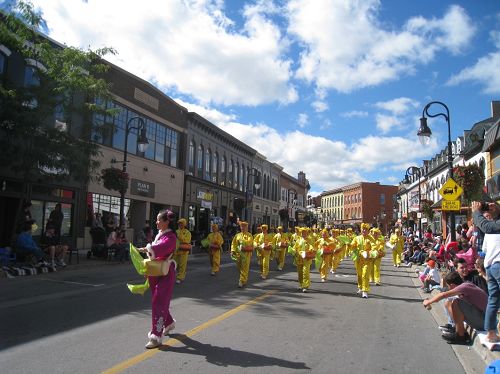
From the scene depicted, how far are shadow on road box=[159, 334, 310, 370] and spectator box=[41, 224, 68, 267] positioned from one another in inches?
384

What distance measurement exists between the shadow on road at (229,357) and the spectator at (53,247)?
9.74 m

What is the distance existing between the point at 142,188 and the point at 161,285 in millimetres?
22598

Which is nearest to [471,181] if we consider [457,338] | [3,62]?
[457,338]

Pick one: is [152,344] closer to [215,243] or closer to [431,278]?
[215,243]

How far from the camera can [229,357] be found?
5.65m

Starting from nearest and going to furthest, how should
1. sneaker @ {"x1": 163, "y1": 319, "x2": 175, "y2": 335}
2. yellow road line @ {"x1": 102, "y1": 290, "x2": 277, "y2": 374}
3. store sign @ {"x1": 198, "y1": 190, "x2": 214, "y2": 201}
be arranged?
yellow road line @ {"x1": 102, "y1": 290, "x2": 277, "y2": 374} → sneaker @ {"x1": 163, "y1": 319, "x2": 175, "y2": 335} → store sign @ {"x1": 198, "y1": 190, "x2": 214, "y2": 201}

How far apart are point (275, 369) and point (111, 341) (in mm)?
2347

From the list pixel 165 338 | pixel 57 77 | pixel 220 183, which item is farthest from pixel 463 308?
pixel 220 183

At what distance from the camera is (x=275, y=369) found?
524 centimetres

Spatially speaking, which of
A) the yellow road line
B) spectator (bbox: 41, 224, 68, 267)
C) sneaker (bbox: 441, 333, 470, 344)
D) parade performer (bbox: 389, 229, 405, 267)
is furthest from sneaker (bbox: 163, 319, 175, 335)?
parade performer (bbox: 389, 229, 405, 267)

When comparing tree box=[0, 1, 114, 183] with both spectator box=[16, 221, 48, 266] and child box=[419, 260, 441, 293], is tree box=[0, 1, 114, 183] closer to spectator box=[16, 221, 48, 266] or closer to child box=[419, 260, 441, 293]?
spectator box=[16, 221, 48, 266]

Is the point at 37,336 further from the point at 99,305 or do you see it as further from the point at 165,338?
the point at 99,305

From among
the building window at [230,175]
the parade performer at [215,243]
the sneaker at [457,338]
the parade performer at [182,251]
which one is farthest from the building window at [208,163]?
the sneaker at [457,338]

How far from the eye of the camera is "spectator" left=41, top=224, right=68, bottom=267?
1454 centimetres
